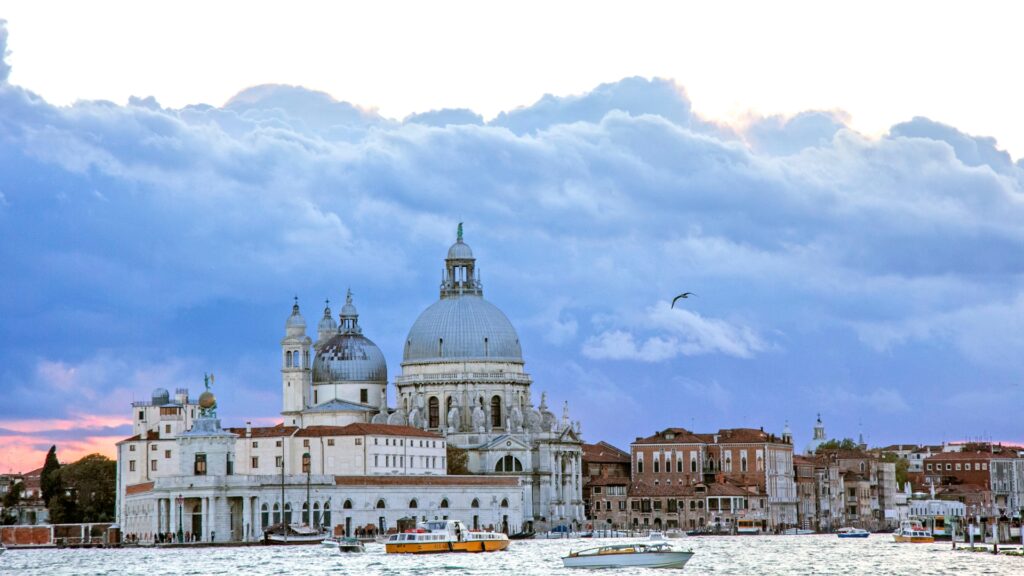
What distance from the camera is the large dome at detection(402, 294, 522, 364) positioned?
146 metres

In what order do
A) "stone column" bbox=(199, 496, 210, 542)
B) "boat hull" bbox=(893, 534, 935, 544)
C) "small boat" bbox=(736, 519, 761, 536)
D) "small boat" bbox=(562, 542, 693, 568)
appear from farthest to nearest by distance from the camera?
1. "small boat" bbox=(736, 519, 761, 536)
2. "boat hull" bbox=(893, 534, 935, 544)
3. "stone column" bbox=(199, 496, 210, 542)
4. "small boat" bbox=(562, 542, 693, 568)

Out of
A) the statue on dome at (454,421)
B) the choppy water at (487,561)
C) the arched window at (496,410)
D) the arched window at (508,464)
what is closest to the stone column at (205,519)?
the choppy water at (487,561)

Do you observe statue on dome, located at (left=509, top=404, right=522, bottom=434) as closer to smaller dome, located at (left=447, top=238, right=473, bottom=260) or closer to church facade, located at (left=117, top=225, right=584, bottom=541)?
church facade, located at (left=117, top=225, right=584, bottom=541)

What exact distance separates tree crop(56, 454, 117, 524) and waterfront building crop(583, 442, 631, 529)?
3383cm

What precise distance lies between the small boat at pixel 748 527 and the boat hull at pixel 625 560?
58048mm

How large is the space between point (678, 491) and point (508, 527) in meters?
18.2

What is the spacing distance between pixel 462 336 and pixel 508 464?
9569 mm

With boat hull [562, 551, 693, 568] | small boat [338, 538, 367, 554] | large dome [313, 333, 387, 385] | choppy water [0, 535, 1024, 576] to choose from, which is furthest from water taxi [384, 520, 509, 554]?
large dome [313, 333, 387, 385]

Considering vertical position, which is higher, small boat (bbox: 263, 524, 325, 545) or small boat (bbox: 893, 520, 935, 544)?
small boat (bbox: 263, 524, 325, 545)

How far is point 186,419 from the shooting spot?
144m

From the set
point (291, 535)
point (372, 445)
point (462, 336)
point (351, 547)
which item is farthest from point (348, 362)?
point (351, 547)

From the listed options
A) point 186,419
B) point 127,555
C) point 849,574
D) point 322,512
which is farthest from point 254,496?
point 849,574

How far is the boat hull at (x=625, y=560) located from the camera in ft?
285

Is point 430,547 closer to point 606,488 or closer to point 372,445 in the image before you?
point 372,445
